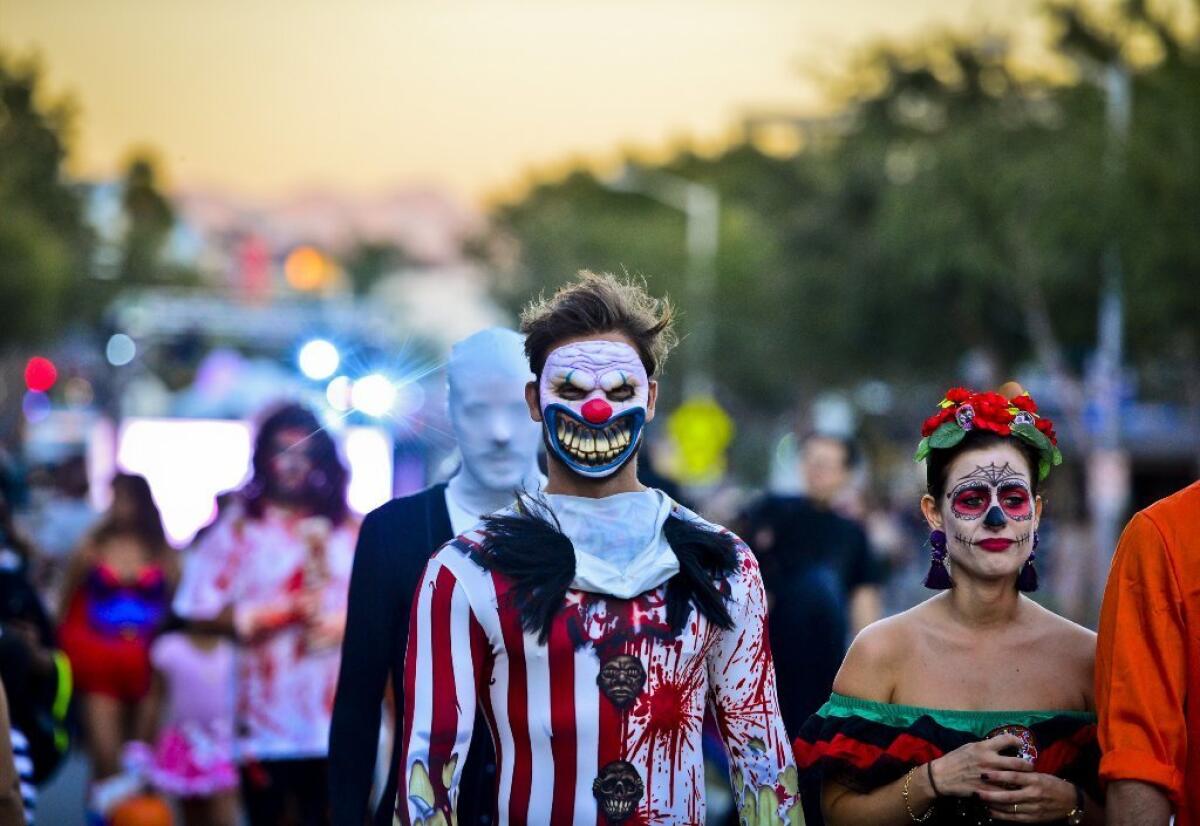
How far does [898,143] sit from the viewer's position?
33.9 metres

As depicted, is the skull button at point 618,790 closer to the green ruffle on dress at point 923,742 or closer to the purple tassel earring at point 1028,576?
the green ruffle on dress at point 923,742

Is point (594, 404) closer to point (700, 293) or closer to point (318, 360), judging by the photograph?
point (318, 360)

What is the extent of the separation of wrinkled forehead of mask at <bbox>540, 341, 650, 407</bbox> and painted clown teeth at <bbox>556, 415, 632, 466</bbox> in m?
0.08

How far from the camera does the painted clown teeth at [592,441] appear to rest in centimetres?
440

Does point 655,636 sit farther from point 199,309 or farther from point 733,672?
point 199,309

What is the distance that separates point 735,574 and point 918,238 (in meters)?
26.8

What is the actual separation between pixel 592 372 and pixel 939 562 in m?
0.98

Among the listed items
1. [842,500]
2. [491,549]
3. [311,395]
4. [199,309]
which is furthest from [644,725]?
[199,309]

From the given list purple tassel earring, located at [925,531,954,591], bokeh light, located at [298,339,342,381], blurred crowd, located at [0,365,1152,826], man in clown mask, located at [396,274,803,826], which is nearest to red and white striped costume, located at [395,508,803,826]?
man in clown mask, located at [396,274,803,826]

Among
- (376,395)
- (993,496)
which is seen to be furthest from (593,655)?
(376,395)

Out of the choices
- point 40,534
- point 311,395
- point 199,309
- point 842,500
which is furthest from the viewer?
point 199,309

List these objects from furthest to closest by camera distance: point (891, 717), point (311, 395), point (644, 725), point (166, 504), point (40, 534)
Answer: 1. point (166, 504)
2. point (40, 534)
3. point (311, 395)
4. point (891, 717)
5. point (644, 725)

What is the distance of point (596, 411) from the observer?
441 cm

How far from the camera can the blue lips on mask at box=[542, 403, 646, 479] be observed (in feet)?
14.4
